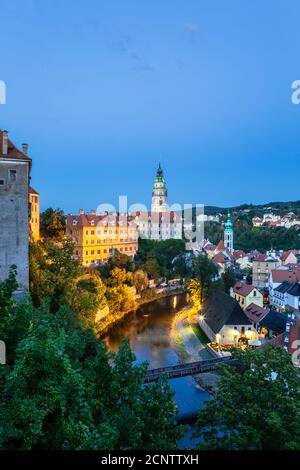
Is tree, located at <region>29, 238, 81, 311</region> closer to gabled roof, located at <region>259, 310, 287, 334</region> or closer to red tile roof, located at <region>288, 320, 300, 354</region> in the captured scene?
red tile roof, located at <region>288, 320, 300, 354</region>

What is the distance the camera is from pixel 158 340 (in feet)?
72.5

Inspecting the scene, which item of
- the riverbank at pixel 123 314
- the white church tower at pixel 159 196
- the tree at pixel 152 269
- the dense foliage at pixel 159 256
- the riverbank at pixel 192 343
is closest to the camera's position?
the riverbank at pixel 192 343

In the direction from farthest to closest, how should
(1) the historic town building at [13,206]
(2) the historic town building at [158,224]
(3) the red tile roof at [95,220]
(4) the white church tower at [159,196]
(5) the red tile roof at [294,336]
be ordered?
(4) the white church tower at [159,196]
(2) the historic town building at [158,224]
(3) the red tile roof at [95,220]
(5) the red tile roof at [294,336]
(1) the historic town building at [13,206]

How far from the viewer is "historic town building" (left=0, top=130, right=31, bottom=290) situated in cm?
1480

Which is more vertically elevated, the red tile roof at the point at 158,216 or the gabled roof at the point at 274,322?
the red tile roof at the point at 158,216

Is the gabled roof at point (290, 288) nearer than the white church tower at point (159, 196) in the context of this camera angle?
Yes

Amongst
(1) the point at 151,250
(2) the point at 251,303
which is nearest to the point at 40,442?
(2) the point at 251,303

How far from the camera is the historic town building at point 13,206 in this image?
48.5ft

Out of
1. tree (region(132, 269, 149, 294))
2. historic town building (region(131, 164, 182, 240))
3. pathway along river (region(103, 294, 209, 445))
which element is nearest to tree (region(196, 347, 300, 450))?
pathway along river (region(103, 294, 209, 445))

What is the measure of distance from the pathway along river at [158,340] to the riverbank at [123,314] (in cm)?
31

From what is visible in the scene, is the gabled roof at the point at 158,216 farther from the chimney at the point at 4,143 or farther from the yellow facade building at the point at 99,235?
the chimney at the point at 4,143

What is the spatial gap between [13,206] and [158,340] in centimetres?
1156

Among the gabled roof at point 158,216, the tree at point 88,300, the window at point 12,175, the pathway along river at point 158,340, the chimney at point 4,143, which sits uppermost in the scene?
the chimney at point 4,143

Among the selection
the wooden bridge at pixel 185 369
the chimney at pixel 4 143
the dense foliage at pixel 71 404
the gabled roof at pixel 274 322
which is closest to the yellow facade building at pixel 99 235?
the gabled roof at pixel 274 322
